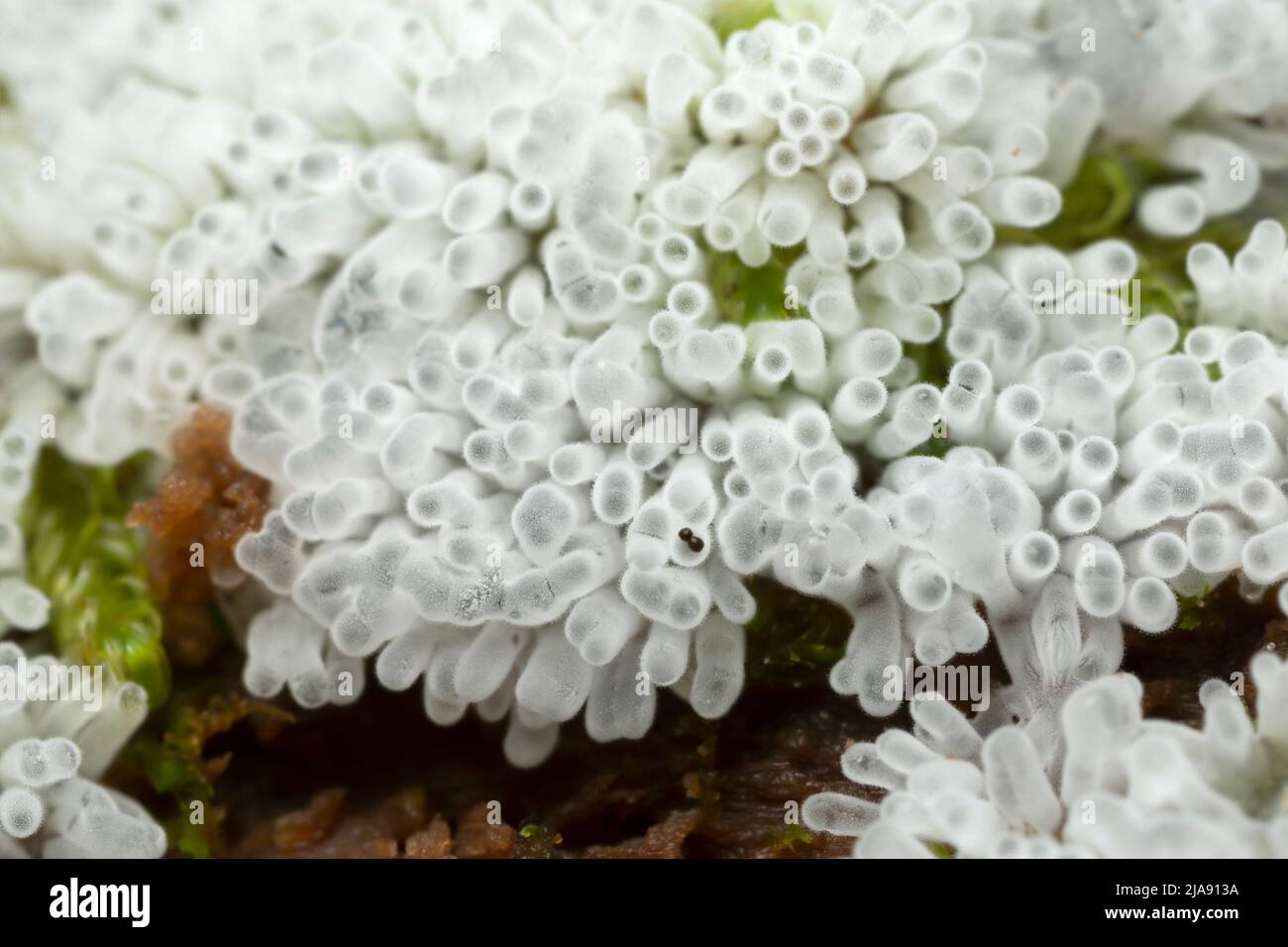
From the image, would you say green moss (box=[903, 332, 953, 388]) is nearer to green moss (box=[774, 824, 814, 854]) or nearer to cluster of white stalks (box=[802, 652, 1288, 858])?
cluster of white stalks (box=[802, 652, 1288, 858])

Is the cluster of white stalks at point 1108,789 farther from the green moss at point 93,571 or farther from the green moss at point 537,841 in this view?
the green moss at point 93,571

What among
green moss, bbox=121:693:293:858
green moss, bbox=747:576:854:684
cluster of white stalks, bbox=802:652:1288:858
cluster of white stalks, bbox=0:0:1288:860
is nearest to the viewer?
cluster of white stalks, bbox=802:652:1288:858

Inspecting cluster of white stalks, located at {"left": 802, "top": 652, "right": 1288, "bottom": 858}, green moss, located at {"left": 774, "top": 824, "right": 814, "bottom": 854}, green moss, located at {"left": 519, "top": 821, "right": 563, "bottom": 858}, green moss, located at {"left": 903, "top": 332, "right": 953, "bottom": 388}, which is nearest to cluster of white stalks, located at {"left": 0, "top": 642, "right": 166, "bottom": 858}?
green moss, located at {"left": 519, "top": 821, "right": 563, "bottom": 858}

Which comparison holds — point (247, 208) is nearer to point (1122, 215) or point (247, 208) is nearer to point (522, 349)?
point (522, 349)

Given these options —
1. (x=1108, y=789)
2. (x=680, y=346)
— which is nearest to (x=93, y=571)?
(x=680, y=346)

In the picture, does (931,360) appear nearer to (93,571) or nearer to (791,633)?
(791,633)

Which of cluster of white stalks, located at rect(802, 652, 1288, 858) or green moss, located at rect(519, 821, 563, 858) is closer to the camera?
cluster of white stalks, located at rect(802, 652, 1288, 858)

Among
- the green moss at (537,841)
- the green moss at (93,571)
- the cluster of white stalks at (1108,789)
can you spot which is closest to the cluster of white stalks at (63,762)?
the green moss at (93,571)
